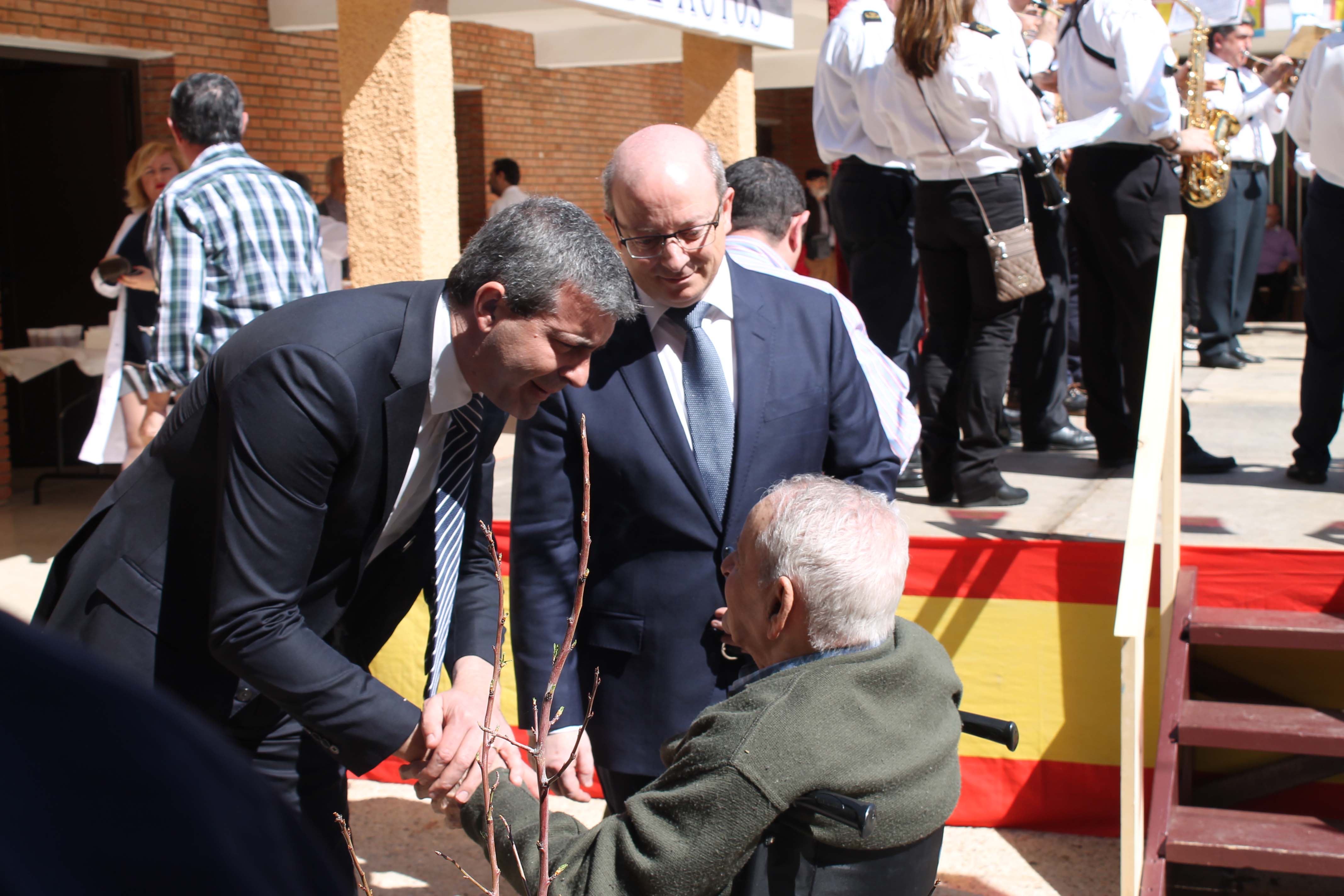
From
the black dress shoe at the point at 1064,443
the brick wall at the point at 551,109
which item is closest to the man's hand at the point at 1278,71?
the black dress shoe at the point at 1064,443

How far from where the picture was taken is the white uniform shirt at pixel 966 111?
4.38 m

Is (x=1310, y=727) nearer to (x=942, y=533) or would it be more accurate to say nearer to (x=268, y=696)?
(x=942, y=533)

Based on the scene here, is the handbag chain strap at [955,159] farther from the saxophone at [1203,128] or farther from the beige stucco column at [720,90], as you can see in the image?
the beige stucco column at [720,90]

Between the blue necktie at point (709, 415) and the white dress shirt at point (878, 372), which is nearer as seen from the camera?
the blue necktie at point (709, 415)

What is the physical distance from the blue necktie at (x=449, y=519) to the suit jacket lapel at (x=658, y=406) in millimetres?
306

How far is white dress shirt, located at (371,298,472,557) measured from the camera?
197cm

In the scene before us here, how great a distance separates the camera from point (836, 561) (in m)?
1.83

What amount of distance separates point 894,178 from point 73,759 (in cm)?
505

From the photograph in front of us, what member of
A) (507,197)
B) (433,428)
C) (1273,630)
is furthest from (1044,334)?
(507,197)

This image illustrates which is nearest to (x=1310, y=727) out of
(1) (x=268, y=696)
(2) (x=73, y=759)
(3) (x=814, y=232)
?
(1) (x=268, y=696)

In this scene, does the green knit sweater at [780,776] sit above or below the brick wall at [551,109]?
below

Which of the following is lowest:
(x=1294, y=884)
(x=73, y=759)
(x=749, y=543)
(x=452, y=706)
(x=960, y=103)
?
(x=1294, y=884)

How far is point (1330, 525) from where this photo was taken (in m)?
4.35

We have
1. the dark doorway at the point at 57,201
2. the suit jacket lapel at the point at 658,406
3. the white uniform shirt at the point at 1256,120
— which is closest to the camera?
the suit jacket lapel at the point at 658,406
